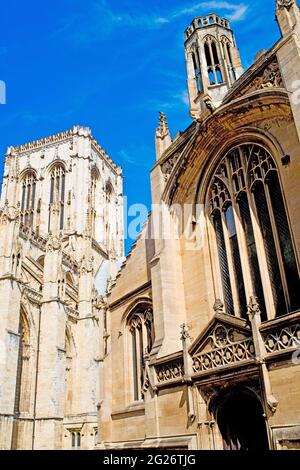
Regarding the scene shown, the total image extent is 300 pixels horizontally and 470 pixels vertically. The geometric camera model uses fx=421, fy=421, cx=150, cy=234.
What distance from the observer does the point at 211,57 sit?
45.8ft

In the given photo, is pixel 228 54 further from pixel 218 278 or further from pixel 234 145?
pixel 218 278

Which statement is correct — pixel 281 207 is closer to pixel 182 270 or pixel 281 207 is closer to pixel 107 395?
pixel 182 270

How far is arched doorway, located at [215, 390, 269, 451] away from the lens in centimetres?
896

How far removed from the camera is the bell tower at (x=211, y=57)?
44.4 ft

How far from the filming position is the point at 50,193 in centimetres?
5531

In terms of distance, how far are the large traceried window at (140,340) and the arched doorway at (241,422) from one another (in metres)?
3.82

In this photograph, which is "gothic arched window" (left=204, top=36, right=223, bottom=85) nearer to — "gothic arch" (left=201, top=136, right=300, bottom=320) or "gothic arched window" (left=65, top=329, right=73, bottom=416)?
"gothic arch" (left=201, top=136, right=300, bottom=320)

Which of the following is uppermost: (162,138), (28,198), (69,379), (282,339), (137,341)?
(28,198)

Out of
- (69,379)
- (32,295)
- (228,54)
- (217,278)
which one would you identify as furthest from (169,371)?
(69,379)

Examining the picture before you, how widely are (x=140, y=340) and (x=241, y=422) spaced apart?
4746 millimetres

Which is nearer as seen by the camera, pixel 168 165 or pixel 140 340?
pixel 140 340

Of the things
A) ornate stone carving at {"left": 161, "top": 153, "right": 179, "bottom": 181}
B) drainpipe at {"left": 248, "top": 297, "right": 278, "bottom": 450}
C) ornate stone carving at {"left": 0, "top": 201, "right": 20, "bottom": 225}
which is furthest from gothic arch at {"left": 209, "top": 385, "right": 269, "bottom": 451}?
ornate stone carving at {"left": 0, "top": 201, "right": 20, "bottom": 225}

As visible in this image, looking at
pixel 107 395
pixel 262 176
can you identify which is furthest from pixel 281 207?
pixel 107 395
